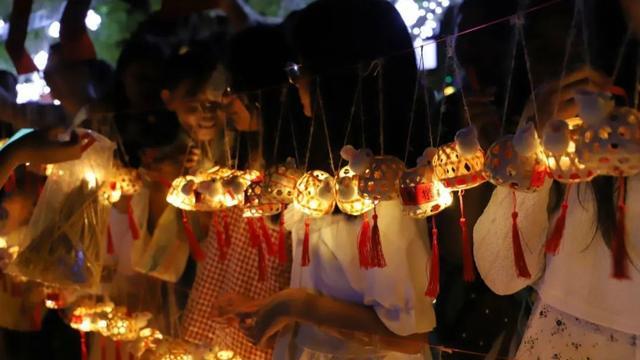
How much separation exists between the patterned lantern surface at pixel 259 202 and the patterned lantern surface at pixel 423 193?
0.34 metres

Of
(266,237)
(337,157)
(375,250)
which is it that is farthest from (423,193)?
(266,237)

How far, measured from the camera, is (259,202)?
1.36 m

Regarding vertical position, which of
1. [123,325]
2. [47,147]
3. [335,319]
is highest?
[47,147]

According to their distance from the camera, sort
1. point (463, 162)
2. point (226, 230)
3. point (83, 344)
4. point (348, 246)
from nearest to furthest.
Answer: point (463, 162) < point (348, 246) < point (226, 230) < point (83, 344)

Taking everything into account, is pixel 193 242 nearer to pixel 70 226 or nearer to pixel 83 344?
pixel 70 226

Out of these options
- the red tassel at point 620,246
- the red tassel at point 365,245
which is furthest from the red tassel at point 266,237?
the red tassel at point 620,246

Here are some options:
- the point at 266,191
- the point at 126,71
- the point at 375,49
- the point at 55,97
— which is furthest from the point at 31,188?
the point at 375,49

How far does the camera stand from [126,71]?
198cm

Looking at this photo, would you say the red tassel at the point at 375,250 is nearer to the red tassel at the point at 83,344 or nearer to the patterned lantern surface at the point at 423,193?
the patterned lantern surface at the point at 423,193

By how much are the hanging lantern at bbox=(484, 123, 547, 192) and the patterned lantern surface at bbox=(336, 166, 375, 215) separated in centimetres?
31

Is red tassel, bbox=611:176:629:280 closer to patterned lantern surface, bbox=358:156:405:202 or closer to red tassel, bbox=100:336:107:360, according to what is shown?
patterned lantern surface, bbox=358:156:405:202

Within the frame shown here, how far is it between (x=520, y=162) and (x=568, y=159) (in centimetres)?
7

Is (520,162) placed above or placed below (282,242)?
above

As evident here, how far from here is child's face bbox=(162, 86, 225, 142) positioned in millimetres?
1704
